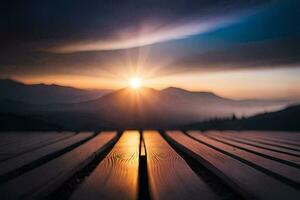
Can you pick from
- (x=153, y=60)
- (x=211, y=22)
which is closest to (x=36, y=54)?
(x=153, y=60)

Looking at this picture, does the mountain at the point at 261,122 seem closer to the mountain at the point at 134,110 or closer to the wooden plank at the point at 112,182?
the mountain at the point at 134,110

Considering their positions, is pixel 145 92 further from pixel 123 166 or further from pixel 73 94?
pixel 123 166

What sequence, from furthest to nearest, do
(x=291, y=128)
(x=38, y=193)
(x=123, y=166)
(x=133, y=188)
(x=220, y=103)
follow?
(x=220, y=103)
(x=291, y=128)
(x=123, y=166)
(x=133, y=188)
(x=38, y=193)

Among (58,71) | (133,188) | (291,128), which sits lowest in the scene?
(133,188)

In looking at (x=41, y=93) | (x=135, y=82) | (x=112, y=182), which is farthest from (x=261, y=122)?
(x=112, y=182)

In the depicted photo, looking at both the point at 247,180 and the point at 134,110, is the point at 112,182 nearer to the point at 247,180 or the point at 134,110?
the point at 247,180

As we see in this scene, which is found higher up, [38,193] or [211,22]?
[211,22]

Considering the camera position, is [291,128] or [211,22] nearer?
[211,22]
